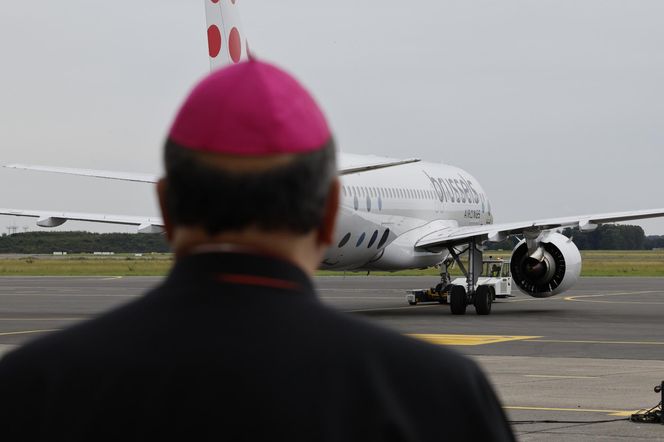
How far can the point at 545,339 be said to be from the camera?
76.2ft

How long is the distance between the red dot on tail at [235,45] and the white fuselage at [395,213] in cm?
352

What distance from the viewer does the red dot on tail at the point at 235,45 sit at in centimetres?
2817

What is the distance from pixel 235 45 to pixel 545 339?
9892mm

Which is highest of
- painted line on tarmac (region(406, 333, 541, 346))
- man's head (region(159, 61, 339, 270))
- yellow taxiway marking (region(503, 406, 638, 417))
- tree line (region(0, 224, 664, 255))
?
tree line (region(0, 224, 664, 255))

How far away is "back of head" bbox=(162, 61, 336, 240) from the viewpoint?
2.04 metres

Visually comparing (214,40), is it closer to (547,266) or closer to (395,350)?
(547,266)

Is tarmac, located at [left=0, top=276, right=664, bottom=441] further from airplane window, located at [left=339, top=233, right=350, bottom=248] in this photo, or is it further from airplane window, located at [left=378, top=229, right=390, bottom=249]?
airplane window, located at [left=339, top=233, right=350, bottom=248]

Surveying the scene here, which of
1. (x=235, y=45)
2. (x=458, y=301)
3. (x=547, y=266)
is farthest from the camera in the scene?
(x=458, y=301)

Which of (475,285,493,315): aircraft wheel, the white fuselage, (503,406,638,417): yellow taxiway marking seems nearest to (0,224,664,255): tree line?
the white fuselage

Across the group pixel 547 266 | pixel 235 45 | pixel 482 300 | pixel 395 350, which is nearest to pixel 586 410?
pixel 395 350

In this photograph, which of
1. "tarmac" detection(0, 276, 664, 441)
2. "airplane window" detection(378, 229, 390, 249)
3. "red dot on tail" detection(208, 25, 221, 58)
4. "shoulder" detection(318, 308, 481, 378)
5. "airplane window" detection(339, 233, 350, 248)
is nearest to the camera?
"shoulder" detection(318, 308, 481, 378)

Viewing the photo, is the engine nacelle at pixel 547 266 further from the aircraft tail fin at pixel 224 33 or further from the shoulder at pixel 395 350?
the shoulder at pixel 395 350

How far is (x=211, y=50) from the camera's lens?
1104 inches

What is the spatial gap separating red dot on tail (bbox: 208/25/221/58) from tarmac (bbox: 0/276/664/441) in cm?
671
